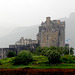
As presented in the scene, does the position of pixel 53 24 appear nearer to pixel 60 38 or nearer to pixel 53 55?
pixel 60 38

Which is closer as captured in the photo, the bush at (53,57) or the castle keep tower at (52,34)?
the bush at (53,57)

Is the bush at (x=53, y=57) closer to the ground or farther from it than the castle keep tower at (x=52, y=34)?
closer to the ground

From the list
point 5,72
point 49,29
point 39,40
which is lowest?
point 5,72

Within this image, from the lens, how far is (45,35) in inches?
2677

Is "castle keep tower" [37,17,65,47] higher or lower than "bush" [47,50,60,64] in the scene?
higher

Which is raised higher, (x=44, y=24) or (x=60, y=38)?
(x=44, y=24)

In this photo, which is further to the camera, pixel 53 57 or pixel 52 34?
pixel 52 34

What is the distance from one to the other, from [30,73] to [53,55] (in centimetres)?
1144

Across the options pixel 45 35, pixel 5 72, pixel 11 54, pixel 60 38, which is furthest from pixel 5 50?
pixel 5 72

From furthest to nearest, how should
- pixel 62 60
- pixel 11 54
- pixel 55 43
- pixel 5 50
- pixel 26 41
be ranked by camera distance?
1. pixel 26 41
2. pixel 55 43
3. pixel 5 50
4. pixel 11 54
5. pixel 62 60

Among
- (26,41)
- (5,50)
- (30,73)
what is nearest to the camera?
(30,73)

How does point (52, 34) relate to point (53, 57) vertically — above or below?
above

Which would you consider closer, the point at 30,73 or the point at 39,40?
the point at 30,73

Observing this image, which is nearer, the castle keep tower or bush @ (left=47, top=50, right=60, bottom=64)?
bush @ (left=47, top=50, right=60, bottom=64)
